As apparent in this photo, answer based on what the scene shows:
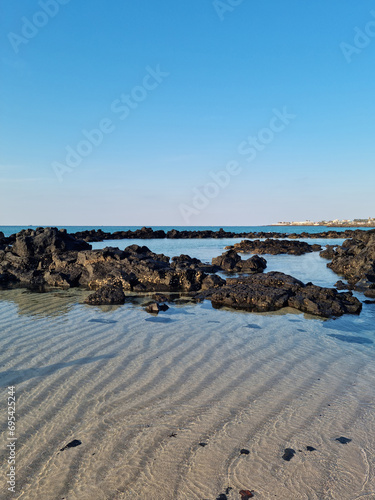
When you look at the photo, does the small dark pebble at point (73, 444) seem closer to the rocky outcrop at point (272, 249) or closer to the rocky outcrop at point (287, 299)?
the rocky outcrop at point (287, 299)

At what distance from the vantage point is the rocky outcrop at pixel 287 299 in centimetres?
1033

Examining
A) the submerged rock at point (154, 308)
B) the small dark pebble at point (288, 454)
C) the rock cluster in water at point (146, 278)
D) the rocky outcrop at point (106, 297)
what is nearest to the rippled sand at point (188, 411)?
the small dark pebble at point (288, 454)

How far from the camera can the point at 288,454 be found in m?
3.57

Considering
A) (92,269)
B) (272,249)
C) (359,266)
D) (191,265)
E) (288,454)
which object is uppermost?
(191,265)

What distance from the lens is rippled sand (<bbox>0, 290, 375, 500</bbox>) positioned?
3.19m

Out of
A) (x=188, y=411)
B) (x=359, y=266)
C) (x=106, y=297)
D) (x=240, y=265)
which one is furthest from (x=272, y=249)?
(x=188, y=411)

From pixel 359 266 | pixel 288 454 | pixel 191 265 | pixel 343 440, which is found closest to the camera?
pixel 288 454

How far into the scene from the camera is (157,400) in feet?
15.5

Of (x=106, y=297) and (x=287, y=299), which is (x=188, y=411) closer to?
(x=287, y=299)

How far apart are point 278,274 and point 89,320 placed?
26.8 ft

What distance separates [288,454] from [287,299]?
7.94 meters

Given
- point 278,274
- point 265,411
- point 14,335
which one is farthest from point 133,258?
point 265,411

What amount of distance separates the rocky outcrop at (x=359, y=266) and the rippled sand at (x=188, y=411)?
720 cm

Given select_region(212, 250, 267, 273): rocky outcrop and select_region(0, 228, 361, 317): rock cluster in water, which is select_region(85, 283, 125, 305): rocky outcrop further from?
select_region(212, 250, 267, 273): rocky outcrop
